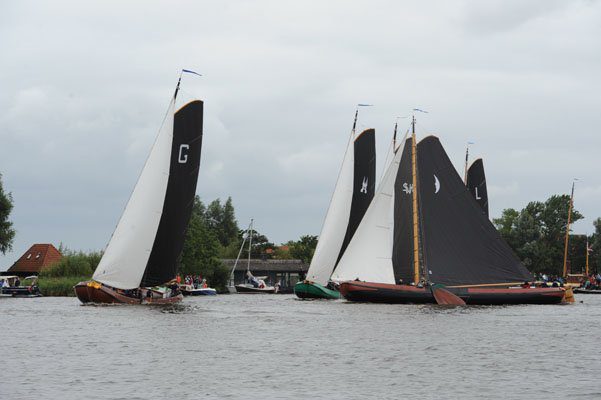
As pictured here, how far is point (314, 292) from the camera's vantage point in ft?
332

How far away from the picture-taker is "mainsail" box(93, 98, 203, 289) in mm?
73188

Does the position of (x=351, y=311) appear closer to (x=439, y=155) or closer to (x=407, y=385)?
(x=439, y=155)

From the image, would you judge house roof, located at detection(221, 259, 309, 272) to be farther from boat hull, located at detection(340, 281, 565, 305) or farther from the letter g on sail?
the letter g on sail

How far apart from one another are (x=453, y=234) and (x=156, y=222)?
955 inches

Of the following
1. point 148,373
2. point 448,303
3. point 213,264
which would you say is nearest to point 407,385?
point 148,373

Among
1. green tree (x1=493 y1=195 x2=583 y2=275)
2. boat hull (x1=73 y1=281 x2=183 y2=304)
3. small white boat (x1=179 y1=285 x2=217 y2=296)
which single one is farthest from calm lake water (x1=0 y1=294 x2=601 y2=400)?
green tree (x1=493 y1=195 x2=583 y2=275)

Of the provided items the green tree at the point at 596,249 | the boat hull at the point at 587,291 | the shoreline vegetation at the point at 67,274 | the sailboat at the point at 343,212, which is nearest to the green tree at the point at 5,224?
the shoreline vegetation at the point at 67,274

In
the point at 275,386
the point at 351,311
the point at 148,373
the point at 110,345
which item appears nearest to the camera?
the point at 275,386

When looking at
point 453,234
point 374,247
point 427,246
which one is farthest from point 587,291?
point 374,247

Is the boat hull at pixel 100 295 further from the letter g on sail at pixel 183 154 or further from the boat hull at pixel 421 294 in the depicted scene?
the boat hull at pixel 421 294

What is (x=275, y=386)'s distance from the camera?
34031 millimetres

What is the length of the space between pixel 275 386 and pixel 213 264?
4268 inches

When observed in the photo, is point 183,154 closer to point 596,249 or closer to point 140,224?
point 140,224

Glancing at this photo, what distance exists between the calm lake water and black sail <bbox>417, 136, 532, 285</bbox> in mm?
9860
